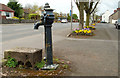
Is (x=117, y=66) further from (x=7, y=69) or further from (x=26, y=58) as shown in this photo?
(x=7, y=69)

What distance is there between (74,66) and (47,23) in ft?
5.72

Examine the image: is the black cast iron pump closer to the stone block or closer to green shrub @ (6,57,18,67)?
the stone block

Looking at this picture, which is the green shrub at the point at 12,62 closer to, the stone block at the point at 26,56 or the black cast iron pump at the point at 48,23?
the stone block at the point at 26,56

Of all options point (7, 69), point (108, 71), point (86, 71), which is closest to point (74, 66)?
point (86, 71)

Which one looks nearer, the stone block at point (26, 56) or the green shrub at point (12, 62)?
the stone block at point (26, 56)

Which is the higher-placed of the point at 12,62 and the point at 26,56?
the point at 26,56

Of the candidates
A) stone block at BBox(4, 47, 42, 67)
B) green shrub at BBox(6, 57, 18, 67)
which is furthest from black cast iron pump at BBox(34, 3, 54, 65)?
green shrub at BBox(6, 57, 18, 67)

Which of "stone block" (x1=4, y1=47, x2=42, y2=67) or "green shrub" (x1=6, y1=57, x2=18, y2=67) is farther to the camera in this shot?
"green shrub" (x1=6, y1=57, x2=18, y2=67)

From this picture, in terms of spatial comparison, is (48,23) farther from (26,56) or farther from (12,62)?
(12,62)

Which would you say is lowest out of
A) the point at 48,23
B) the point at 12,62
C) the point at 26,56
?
the point at 12,62

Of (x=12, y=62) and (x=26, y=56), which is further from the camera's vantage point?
(x=12, y=62)

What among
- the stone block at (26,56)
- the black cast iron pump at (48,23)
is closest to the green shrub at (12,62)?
the stone block at (26,56)

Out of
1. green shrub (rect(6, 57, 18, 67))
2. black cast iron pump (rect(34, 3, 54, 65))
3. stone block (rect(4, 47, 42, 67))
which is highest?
black cast iron pump (rect(34, 3, 54, 65))

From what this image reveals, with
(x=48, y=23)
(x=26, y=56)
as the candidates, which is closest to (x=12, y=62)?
(x=26, y=56)
